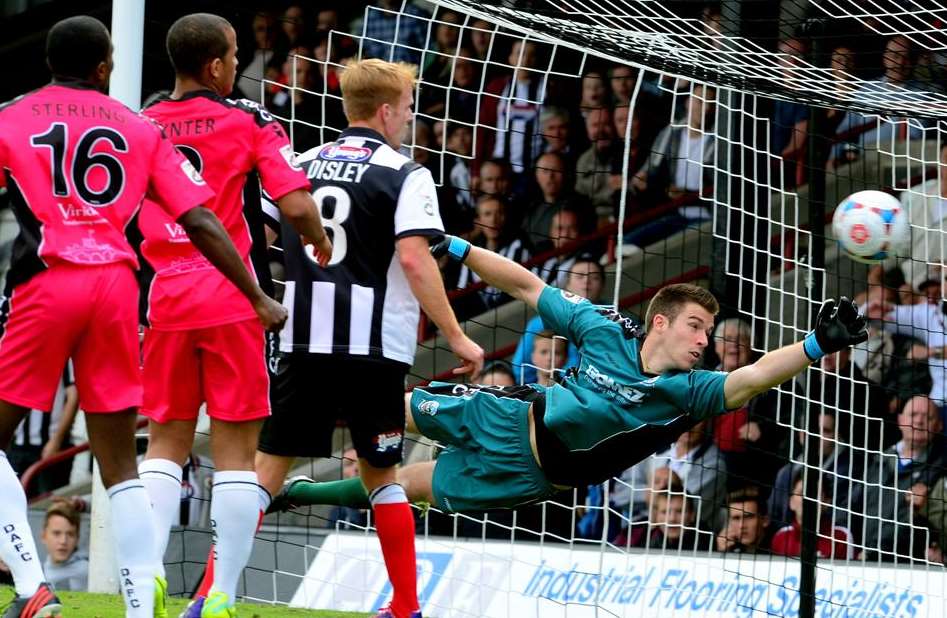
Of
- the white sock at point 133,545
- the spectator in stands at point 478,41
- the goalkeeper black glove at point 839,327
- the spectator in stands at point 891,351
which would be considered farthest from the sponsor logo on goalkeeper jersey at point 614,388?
the spectator in stands at point 478,41

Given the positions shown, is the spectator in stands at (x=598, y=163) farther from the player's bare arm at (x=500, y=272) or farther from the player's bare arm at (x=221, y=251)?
the player's bare arm at (x=221, y=251)

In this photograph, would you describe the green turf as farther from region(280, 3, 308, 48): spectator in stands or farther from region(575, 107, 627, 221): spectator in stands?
region(280, 3, 308, 48): spectator in stands

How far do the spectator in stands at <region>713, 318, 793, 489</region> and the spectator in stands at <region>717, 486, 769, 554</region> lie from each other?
101 millimetres

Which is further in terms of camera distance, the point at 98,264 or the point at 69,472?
the point at 69,472

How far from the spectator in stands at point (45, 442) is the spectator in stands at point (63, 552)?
2.23 meters

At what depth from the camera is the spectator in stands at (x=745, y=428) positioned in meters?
8.52

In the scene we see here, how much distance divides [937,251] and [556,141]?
2693mm

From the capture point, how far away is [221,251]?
409 cm

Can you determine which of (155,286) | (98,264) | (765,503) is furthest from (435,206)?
(765,503)

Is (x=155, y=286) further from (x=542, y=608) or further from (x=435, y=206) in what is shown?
(x=542, y=608)

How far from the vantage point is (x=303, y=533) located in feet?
25.1

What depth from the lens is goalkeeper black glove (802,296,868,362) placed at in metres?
4.85

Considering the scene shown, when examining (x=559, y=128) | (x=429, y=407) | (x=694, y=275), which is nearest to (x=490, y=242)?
(x=559, y=128)

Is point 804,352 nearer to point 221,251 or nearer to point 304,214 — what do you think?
point 304,214
